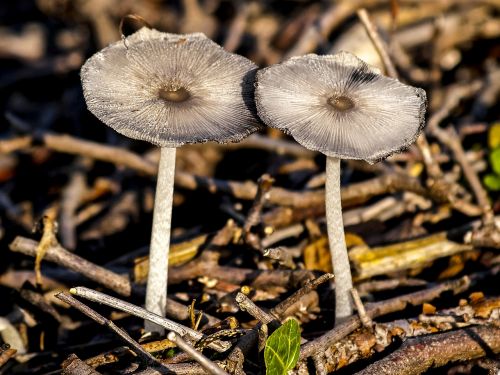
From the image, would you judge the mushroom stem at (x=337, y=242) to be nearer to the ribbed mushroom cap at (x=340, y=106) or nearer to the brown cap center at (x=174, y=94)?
the ribbed mushroom cap at (x=340, y=106)

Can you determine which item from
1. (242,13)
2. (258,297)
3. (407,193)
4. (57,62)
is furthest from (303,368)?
(57,62)

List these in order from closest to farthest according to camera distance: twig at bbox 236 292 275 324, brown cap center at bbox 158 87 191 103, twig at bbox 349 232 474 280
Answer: twig at bbox 236 292 275 324
brown cap center at bbox 158 87 191 103
twig at bbox 349 232 474 280

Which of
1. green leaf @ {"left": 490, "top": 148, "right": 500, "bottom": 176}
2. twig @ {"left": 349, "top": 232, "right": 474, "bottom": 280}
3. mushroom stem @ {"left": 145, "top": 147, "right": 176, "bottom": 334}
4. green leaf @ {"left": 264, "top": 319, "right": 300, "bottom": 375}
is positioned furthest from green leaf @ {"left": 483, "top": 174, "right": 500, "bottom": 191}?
mushroom stem @ {"left": 145, "top": 147, "right": 176, "bottom": 334}

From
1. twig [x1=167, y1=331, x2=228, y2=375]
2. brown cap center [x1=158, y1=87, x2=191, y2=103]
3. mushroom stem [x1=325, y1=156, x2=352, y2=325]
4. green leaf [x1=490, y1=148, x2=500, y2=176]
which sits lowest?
twig [x1=167, y1=331, x2=228, y2=375]

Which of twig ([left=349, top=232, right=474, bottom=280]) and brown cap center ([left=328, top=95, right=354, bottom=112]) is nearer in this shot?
brown cap center ([left=328, top=95, right=354, bottom=112])

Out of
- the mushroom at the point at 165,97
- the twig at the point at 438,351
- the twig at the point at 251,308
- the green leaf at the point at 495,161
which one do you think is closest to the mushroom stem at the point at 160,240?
the mushroom at the point at 165,97

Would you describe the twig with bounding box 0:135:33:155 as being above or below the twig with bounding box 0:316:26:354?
above

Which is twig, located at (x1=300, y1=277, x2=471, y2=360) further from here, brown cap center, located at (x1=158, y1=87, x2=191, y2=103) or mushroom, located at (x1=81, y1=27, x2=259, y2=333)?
brown cap center, located at (x1=158, y1=87, x2=191, y2=103)

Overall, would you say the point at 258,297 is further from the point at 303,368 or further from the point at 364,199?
the point at 364,199

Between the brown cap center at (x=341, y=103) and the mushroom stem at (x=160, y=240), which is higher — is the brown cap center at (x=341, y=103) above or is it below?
above
